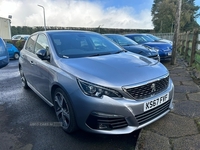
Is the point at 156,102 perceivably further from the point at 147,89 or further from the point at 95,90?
the point at 95,90

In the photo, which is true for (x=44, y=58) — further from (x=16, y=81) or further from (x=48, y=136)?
(x=16, y=81)

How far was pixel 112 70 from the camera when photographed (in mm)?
2336

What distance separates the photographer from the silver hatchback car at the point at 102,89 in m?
2.06

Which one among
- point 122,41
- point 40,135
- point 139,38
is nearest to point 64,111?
point 40,135

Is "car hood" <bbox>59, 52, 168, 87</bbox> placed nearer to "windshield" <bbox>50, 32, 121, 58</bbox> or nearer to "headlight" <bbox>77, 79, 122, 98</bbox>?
"headlight" <bbox>77, 79, 122, 98</bbox>

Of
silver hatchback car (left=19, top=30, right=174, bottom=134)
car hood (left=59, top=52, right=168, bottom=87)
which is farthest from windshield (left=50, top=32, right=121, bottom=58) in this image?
car hood (left=59, top=52, right=168, bottom=87)

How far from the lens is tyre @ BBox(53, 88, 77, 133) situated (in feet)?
7.79

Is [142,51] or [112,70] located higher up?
[142,51]

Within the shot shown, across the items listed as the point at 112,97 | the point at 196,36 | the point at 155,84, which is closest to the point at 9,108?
the point at 112,97

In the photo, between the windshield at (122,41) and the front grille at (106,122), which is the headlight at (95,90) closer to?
the front grille at (106,122)

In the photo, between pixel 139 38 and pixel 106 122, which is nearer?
pixel 106 122

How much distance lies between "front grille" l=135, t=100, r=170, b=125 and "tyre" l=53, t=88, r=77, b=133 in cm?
87

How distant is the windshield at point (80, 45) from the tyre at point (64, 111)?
655 mm

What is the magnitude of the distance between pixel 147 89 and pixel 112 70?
515mm
